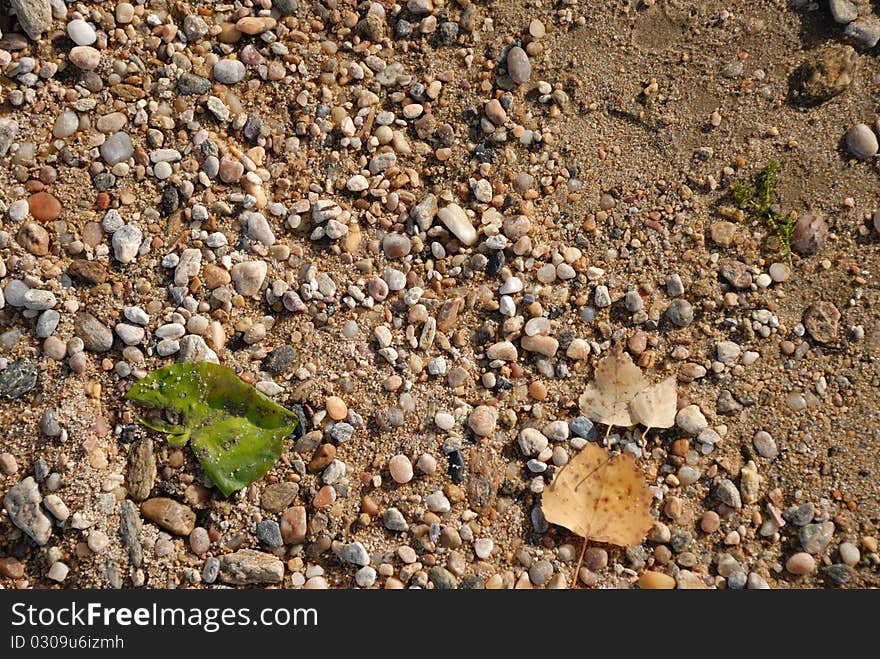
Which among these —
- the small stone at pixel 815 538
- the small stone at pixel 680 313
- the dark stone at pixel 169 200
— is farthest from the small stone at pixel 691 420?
the dark stone at pixel 169 200

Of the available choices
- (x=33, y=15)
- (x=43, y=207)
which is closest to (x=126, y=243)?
A: (x=43, y=207)

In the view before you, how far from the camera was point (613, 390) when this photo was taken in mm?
2869

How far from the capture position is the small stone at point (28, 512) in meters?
2.69

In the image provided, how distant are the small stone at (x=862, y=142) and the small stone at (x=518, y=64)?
44.9 inches

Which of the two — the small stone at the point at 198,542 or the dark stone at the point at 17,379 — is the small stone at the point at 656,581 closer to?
the small stone at the point at 198,542

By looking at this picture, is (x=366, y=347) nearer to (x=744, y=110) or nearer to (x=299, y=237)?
(x=299, y=237)

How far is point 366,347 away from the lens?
9.52ft

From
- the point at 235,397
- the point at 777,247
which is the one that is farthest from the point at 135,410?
the point at 777,247

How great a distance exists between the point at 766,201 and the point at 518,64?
984mm

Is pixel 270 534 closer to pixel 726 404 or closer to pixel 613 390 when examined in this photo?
pixel 613 390

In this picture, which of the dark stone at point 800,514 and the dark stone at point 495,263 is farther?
the dark stone at point 495,263

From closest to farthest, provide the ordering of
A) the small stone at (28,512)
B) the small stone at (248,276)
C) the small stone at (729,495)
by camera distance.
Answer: the small stone at (28,512), the small stone at (729,495), the small stone at (248,276)

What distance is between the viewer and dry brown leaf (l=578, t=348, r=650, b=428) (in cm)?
285

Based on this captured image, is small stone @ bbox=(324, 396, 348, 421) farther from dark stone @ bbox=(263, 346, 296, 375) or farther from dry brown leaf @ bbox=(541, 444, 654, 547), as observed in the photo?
dry brown leaf @ bbox=(541, 444, 654, 547)
